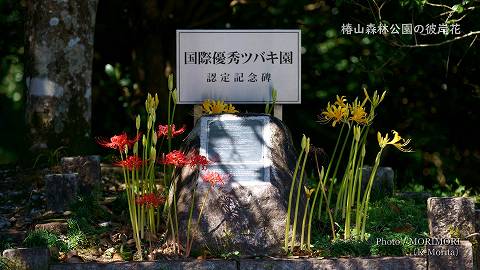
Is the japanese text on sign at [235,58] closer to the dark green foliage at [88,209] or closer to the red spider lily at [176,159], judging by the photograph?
the dark green foliage at [88,209]

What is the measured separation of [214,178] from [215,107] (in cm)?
105

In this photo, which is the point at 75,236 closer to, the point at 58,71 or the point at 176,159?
the point at 176,159

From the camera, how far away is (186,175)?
5918 millimetres

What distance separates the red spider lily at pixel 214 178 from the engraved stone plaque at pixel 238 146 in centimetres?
5

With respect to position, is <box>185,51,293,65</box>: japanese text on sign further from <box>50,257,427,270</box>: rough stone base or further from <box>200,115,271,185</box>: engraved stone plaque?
<box>50,257,427,270</box>: rough stone base

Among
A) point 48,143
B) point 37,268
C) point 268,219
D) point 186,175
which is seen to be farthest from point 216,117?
point 48,143

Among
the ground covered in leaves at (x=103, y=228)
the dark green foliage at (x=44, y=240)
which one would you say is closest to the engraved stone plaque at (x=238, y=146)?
the ground covered in leaves at (x=103, y=228)

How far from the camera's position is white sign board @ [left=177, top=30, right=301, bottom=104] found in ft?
22.2

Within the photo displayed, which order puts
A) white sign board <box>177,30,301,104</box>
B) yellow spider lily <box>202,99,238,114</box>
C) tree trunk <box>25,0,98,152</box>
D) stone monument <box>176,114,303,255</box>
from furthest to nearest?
tree trunk <box>25,0,98,152</box>, white sign board <box>177,30,301,104</box>, yellow spider lily <box>202,99,238,114</box>, stone monument <box>176,114,303,255</box>

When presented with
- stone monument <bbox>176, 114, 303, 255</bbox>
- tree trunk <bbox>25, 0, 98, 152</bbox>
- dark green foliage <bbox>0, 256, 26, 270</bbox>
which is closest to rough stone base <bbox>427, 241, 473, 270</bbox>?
stone monument <bbox>176, 114, 303, 255</bbox>

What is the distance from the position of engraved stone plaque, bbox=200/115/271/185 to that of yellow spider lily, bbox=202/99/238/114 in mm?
333

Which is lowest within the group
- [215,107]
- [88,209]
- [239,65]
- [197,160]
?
[88,209]

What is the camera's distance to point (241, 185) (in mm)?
5699

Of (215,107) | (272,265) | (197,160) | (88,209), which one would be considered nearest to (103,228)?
(88,209)
